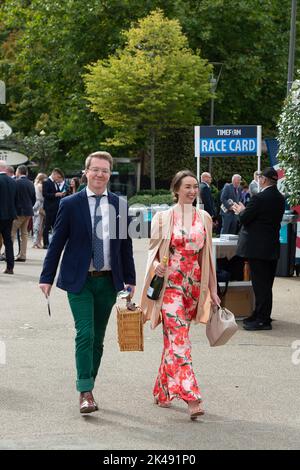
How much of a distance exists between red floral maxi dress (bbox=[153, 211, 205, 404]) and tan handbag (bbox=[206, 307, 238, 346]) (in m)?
0.15

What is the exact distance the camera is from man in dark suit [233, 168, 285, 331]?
1184cm

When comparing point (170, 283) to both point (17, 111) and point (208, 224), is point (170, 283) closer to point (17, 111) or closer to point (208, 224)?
point (208, 224)

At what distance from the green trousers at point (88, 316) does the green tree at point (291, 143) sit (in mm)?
8526

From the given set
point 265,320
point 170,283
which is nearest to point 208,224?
point 170,283

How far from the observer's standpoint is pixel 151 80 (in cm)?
4303

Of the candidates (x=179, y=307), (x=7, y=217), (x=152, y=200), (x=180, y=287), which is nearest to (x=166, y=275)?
(x=180, y=287)

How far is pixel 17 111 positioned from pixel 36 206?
102 feet

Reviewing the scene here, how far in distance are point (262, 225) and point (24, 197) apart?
10.7 m

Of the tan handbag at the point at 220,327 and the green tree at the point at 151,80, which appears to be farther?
the green tree at the point at 151,80

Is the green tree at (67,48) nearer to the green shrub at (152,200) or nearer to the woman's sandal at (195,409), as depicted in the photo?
the green shrub at (152,200)

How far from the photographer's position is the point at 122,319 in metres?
7.73

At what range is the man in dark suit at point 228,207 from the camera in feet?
80.3

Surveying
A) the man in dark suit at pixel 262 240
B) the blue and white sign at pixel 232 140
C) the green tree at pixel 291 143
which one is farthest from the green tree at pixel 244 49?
the man in dark suit at pixel 262 240

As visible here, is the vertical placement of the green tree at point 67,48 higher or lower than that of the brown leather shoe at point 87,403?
higher
